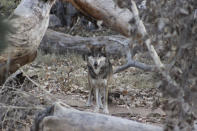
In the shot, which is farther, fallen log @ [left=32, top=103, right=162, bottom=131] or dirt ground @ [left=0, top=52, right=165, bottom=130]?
dirt ground @ [left=0, top=52, right=165, bottom=130]

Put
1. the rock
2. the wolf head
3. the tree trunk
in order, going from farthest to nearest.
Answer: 1. the rock
2. the wolf head
3. the tree trunk

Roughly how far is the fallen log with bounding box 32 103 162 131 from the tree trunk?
1982mm

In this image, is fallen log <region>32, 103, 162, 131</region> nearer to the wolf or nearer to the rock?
Answer: the wolf

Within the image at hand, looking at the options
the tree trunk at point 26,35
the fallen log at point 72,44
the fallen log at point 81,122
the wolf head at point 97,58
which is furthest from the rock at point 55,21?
the fallen log at point 81,122

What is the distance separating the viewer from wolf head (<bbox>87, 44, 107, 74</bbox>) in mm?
8398

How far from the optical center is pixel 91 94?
8.70m

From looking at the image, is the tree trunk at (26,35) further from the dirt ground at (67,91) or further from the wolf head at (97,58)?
the wolf head at (97,58)

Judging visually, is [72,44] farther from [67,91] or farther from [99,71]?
[99,71]

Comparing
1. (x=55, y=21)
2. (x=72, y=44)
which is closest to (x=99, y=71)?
(x=72, y=44)

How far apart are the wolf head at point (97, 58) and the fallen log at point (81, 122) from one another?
12.4ft

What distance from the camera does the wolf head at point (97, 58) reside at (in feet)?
27.6

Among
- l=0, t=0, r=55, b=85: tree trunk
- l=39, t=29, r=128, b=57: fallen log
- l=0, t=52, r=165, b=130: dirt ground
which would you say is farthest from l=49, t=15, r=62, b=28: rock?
l=0, t=0, r=55, b=85: tree trunk

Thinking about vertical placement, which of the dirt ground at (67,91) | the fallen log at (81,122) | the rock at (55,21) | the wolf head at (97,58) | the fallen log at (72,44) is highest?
the rock at (55,21)

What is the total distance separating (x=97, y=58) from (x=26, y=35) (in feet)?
7.35
